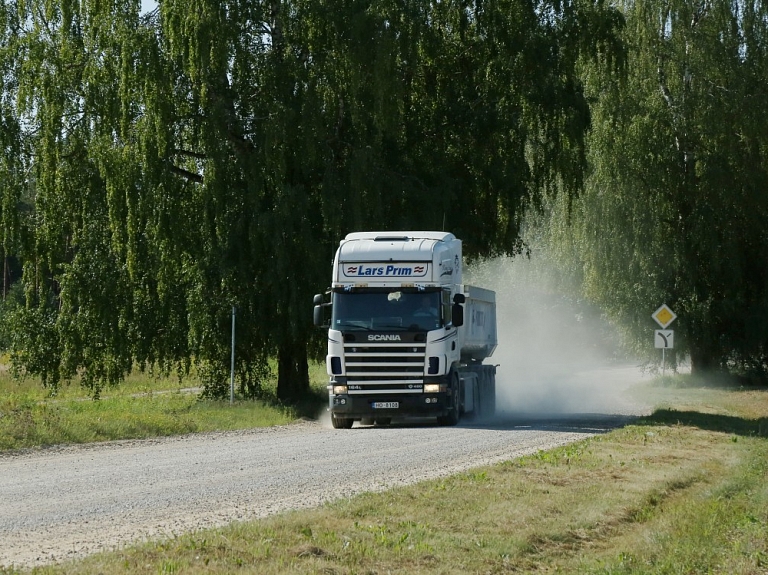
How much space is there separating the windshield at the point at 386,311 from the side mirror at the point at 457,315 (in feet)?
2.45

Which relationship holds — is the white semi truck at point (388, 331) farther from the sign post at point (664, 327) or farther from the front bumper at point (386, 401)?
the sign post at point (664, 327)

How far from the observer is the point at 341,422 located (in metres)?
25.8

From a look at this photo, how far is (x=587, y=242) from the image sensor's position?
1781 inches

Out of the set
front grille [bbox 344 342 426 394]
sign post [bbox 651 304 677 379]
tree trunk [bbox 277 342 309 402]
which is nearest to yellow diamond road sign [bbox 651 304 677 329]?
sign post [bbox 651 304 677 379]

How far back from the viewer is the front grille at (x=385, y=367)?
81.9ft

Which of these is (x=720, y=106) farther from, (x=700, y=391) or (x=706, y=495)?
(x=706, y=495)

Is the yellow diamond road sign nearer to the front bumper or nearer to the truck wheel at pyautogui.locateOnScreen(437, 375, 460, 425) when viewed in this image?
the truck wheel at pyautogui.locateOnScreen(437, 375, 460, 425)

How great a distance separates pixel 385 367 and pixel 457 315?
2039mm

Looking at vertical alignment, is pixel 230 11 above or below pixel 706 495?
above

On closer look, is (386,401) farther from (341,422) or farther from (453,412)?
(453,412)

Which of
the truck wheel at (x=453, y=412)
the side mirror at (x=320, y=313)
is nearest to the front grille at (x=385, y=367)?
the side mirror at (x=320, y=313)

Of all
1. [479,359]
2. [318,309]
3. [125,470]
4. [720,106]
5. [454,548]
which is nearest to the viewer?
[454,548]

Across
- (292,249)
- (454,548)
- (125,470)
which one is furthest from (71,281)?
(454,548)

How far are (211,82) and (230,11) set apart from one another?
6.06 ft
